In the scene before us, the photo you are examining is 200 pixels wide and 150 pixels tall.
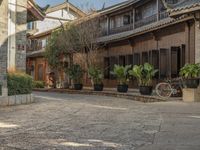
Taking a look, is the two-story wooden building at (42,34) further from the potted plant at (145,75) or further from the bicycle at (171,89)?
the bicycle at (171,89)

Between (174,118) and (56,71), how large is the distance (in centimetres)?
2501

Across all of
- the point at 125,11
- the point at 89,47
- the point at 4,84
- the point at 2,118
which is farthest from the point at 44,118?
the point at 125,11

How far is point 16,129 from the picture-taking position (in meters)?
9.80

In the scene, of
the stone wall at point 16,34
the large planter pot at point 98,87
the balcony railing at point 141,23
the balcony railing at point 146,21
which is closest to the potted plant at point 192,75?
the balcony railing at point 141,23

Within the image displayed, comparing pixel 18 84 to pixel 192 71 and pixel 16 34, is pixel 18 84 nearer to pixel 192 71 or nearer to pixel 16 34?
pixel 16 34

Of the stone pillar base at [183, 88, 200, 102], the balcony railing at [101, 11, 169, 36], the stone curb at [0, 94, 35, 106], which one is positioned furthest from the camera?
the balcony railing at [101, 11, 169, 36]

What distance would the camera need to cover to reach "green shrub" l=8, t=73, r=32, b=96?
16.9m

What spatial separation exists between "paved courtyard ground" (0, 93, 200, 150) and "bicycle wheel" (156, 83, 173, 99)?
5.50 m

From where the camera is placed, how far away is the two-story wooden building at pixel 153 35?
19364 mm

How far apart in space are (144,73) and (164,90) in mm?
2666

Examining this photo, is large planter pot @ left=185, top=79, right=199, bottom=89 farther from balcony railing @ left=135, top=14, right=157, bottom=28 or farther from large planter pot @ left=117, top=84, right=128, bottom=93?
balcony railing @ left=135, top=14, right=157, bottom=28

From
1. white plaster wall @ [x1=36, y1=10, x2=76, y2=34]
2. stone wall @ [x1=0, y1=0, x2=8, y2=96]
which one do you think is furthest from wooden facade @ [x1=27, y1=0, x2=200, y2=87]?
white plaster wall @ [x1=36, y1=10, x2=76, y2=34]

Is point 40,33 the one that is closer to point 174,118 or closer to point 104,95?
point 104,95

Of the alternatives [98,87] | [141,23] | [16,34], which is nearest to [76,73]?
[98,87]
